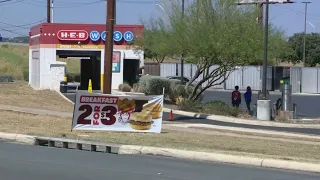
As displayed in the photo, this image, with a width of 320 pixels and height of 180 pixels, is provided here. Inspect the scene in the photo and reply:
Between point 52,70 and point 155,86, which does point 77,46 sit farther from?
point 155,86

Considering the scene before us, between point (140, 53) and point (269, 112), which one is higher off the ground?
point (140, 53)

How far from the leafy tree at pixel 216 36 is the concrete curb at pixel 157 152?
1374 cm

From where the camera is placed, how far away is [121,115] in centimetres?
2044

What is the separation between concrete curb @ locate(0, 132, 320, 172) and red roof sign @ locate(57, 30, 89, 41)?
2478 cm

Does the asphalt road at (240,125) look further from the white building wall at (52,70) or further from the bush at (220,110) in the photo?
the white building wall at (52,70)

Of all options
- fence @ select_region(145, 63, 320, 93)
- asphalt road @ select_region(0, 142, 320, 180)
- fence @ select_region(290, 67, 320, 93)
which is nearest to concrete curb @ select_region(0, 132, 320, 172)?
asphalt road @ select_region(0, 142, 320, 180)

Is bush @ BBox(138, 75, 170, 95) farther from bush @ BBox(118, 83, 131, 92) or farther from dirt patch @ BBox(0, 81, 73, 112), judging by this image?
dirt patch @ BBox(0, 81, 73, 112)

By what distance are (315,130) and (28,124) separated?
12.4 meters

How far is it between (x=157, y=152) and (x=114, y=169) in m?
3.19

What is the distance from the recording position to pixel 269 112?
30094 mm

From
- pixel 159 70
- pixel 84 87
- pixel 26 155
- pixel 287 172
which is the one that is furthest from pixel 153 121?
pixel 159 70

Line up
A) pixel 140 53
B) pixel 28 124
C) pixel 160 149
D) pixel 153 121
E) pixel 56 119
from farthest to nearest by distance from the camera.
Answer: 1. pixel 140 53
2. pixel 56 119
3. pixel 28 124
4. pixel 153 121
5. pixel 160 149

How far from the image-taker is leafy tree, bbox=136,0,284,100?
98.1ft

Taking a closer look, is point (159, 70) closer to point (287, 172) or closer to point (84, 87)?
point (84, 87)
